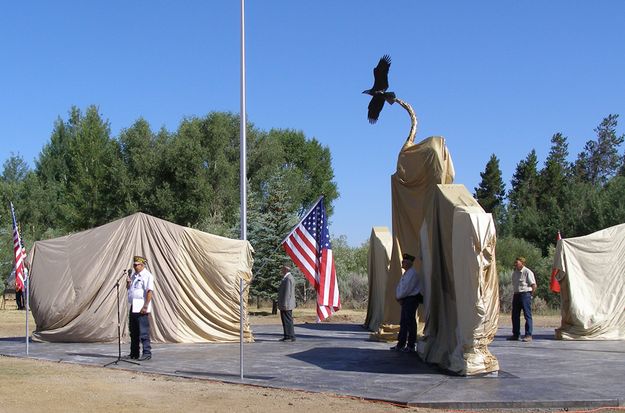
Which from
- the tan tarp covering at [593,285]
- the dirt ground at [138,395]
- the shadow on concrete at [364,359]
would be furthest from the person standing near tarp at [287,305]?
the tan tarp covering at [593,285]

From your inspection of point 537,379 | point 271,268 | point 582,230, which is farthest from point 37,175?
point 537,379

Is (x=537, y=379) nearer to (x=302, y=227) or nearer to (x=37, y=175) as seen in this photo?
(x=302, y=227)

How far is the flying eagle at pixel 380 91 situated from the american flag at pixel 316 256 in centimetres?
258

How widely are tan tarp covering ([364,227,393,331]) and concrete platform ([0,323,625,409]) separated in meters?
2.74

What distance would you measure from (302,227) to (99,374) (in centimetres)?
639

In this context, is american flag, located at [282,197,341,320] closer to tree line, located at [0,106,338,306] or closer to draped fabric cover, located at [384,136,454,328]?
draped fabric cover, located at [384,136,454,328]

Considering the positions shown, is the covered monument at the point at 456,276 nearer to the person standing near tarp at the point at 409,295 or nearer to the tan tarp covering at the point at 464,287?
the tan tarp covering at the point at 464,287

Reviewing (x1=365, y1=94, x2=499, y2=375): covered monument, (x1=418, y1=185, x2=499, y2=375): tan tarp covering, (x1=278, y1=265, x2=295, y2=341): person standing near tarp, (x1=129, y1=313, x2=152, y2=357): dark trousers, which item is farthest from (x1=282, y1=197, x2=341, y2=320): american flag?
(x1=418, y1=185, x2=499, y2=375): tan tarp covering

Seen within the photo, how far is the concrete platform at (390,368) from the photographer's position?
8.69 metres

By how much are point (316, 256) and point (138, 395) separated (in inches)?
303

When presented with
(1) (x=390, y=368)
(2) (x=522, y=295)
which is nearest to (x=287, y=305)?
(1) (x=390, y=368)

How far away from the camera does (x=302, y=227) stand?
16078mm

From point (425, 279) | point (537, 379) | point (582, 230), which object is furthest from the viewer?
point (582, 230)

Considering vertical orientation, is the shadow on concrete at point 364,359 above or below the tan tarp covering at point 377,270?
below
